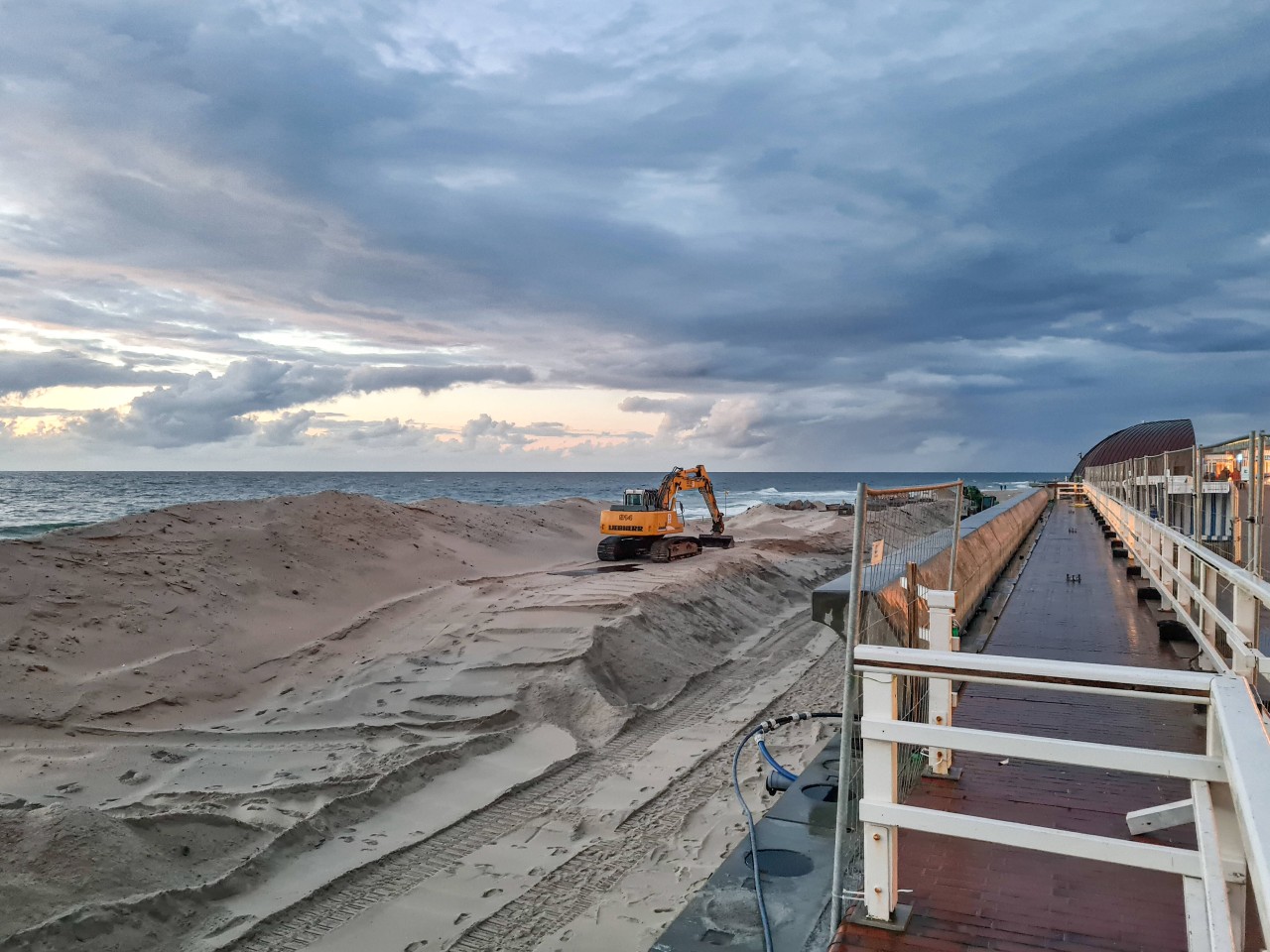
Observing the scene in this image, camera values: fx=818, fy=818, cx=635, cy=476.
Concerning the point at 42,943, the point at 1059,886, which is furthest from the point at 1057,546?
the point at 42,943

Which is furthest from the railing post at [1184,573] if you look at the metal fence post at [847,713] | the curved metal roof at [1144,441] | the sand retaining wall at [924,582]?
the curved metal roof at [1144,441]

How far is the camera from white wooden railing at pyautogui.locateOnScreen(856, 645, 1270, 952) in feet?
6.20

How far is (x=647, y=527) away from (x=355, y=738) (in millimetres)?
14737

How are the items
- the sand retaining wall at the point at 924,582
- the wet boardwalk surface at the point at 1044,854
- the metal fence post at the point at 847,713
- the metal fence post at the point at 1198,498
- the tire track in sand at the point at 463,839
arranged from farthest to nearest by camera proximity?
the metal fence post at the point at 1198,498
the tire track in sand at the point at 463,839
the sand retaining wall at the point at 924,582
the metal fence post at the point at 847,713
the wet boardwalk surface at the point at 1044,854

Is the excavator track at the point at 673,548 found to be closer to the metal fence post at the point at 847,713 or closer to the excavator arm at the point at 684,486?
the excavator arm at the point at 684,486

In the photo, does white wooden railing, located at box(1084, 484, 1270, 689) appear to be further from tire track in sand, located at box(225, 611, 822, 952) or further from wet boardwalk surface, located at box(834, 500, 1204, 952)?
tire track in sand, located at box(225, 611, 822, 952)

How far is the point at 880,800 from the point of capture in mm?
3342

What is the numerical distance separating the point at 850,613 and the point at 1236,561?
18.3ft

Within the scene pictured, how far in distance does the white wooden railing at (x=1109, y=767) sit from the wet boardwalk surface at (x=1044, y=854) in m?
0.22

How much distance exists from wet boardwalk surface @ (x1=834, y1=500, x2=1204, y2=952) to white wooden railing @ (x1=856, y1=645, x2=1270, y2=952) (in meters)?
0.22

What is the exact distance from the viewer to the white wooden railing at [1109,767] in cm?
189

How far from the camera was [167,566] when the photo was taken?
16703 mm

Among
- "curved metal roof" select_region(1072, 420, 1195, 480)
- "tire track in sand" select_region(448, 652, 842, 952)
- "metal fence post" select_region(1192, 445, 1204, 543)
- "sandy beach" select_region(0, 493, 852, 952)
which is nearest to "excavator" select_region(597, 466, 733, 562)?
"sandy beach" select_region(0, 493, 852, 952)

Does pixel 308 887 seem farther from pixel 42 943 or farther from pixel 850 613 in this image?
pixel 850 613
